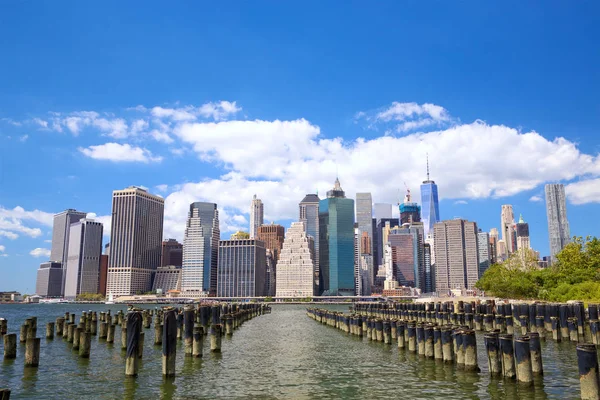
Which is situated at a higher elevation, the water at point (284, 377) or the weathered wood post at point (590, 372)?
the weathered wood post at point (590, 372)

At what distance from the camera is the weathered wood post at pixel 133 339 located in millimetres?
27719

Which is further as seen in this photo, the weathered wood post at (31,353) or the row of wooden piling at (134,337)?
the weathered wood post at (31,353)

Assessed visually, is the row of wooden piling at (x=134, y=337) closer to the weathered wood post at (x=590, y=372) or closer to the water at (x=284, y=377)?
the water at (x=284, y=377)

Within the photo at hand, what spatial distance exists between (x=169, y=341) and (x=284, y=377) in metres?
6.90

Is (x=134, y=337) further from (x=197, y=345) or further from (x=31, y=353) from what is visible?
(x=31, y=353)

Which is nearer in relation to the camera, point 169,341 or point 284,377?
point 169,341

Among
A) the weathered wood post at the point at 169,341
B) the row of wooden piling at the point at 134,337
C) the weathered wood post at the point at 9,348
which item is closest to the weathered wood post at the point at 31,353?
the row of wooden piling at the point at 134,337

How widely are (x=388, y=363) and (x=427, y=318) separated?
36047 mm

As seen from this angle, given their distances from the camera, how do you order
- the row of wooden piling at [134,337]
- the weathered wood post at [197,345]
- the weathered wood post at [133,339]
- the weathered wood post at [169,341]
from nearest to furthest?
the weathered wood post at [133,339] → the weathered wood post at [169,341] → the row of wooden piling at [134,337] → the weathered wood post at [197,345]

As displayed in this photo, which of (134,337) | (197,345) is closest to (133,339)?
(134,337)

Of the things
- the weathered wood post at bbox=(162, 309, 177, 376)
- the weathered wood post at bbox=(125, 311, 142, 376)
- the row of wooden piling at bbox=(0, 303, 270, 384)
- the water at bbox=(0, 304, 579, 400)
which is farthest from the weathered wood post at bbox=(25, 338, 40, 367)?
the weathered wood post at bbox=(162, 309, 177, 376)

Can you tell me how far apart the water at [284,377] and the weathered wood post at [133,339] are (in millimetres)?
655

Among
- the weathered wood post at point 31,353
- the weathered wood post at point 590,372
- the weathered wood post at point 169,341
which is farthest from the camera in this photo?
the weathered wood post at point 31,353

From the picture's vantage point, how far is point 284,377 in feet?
98.8
